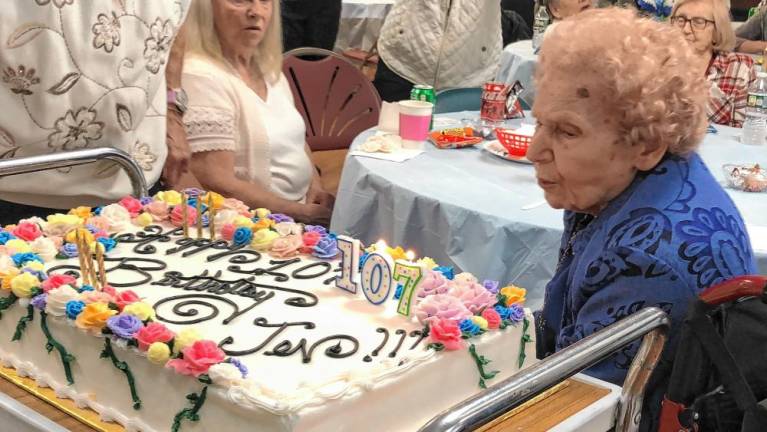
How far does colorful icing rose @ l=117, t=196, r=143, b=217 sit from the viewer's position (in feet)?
6.17

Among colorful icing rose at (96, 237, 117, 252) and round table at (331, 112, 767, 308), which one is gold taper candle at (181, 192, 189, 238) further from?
round table at (331, 112, 767, 308)

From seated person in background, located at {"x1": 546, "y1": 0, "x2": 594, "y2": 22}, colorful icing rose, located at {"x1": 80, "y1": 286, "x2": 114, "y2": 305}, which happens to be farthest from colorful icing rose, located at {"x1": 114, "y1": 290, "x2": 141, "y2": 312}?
seated person in background, located at {"x1": 546, "y1": 0, "x2": 594, "y2": 22}

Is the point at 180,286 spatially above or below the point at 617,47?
below

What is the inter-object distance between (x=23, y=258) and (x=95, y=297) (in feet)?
0.84

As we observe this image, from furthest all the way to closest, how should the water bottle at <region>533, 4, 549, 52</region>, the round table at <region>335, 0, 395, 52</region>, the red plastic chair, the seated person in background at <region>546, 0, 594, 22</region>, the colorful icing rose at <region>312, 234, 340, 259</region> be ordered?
the round table at <region>335, 0, 395, 52</region> < the water bottle at <region>533, 4, 549, 52</region> < the seated person in background at <region>546, 0, 594, 22</region> < the red plastic chair < the colorful icing rose at <region>312, 234, 340, 259</region>

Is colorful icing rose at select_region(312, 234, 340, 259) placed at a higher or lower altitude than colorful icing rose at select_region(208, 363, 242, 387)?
lower

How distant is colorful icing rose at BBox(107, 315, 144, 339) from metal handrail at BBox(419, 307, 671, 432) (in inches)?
20.3

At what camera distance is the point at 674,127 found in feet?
5.03

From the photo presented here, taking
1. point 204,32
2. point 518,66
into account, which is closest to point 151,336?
point 204,32

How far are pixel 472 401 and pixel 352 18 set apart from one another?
606cm

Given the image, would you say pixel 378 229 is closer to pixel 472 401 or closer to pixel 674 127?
pixel 674 127

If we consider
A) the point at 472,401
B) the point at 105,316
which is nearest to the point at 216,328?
the point at 105,316

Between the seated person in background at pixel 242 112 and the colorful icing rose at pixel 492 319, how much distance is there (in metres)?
1.49

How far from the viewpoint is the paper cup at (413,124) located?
2816mm
